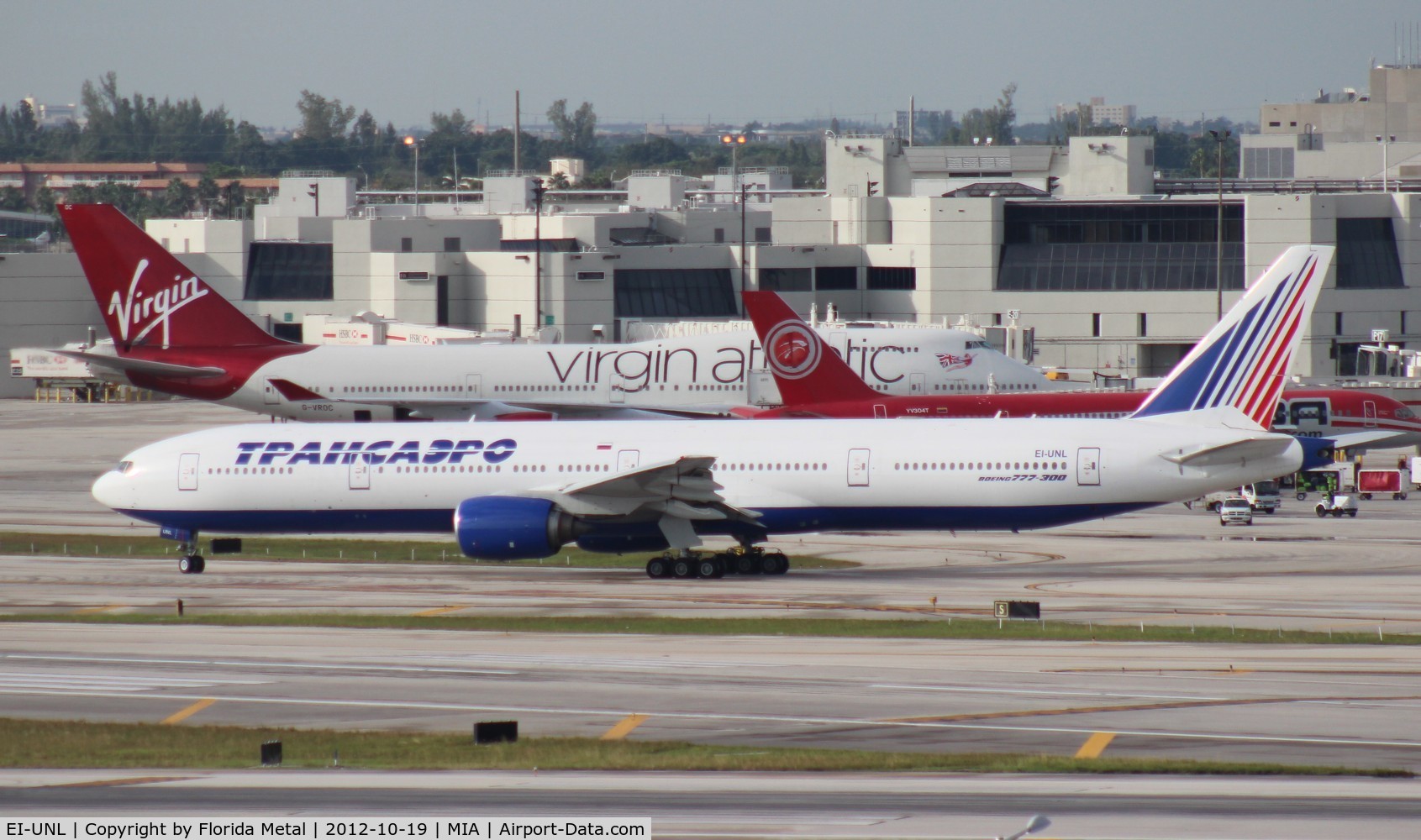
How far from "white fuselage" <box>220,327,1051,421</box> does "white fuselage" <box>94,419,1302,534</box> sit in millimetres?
18964

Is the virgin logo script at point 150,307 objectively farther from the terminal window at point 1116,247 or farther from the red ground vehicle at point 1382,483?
the terminal window at point 1116,247

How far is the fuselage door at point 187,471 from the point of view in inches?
1560

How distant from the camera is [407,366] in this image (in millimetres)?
60156

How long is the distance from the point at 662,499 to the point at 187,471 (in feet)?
38.4

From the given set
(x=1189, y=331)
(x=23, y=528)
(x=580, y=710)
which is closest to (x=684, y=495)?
(x=580, y=710)

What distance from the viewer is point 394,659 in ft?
88.1

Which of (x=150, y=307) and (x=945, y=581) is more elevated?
(x=150, y=307)

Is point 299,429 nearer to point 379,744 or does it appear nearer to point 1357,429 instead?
point 379,744

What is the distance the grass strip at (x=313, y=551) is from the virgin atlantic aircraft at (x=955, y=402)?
9695 millimetres

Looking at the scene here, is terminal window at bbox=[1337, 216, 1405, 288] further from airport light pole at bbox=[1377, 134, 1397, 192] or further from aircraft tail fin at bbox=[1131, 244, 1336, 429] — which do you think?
aircraft tail fin at bbox=[1131, 244, 1336, 429]

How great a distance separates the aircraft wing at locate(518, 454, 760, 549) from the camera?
3666cm

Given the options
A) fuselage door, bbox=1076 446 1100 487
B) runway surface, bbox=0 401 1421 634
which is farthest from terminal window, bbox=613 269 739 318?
fuselage door, bbox=1076 446 1100 487

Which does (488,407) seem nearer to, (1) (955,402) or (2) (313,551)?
(2) (313,551)

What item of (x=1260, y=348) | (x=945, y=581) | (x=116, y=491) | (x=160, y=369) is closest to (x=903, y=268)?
(x=160, y=369)
